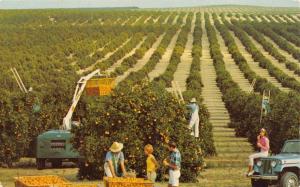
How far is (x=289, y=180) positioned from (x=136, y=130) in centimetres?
616

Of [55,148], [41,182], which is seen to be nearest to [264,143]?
[41,182]

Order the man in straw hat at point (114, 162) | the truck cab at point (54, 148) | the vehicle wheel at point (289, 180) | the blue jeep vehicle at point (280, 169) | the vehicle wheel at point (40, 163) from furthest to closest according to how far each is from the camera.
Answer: the vehicle wheel at point (40, 163)
the truck cab at point (54, 148)
the blue jeep vehicle at point (280, 169)
the vehicle wheel at point (289, 180)
the man in straw hat at point (114, 162)

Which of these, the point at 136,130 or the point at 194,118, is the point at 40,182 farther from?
the point at 194,118

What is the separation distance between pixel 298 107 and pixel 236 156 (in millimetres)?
3722

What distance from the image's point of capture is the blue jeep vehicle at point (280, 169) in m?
24.7

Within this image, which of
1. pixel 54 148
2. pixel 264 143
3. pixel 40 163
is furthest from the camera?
pixel 40 163

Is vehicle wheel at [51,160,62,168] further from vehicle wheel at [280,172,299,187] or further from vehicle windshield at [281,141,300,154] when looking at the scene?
vehicle wheel at [280,172,299,187]

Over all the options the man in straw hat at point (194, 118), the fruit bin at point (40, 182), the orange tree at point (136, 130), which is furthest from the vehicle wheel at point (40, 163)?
the fruit bin at point (40, 182)

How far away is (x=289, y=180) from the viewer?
24562 millimetres

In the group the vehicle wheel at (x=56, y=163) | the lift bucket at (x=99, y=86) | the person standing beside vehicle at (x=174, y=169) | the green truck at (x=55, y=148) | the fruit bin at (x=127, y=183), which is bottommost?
the vehicle wheel at (x=56, y=163)

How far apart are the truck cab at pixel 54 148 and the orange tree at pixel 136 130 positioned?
12.0 feet

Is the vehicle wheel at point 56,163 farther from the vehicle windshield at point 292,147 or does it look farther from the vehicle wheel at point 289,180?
the vehicle wheel at point 289,180

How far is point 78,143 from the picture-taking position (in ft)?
99.2

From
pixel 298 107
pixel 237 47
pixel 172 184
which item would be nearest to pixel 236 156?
pixel 298 107
